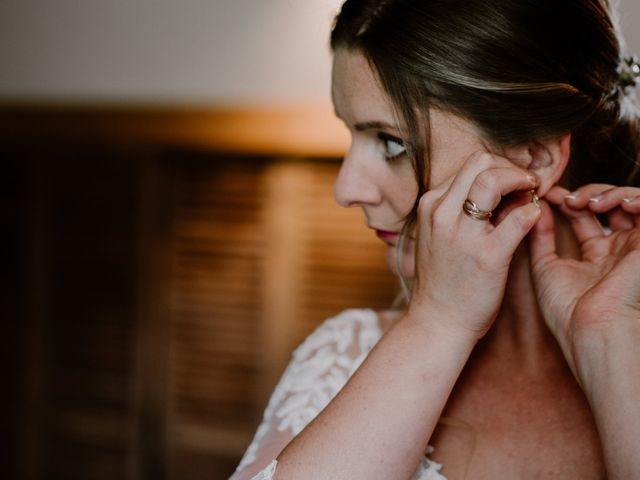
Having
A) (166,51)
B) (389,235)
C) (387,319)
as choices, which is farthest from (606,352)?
(166,51)

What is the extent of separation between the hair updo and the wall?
38.3 inches

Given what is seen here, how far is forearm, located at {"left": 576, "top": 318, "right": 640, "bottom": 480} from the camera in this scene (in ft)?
2.55

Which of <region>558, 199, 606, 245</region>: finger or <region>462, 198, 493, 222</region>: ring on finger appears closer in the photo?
<region>462, 198, 493, 222</region>: ring on finger

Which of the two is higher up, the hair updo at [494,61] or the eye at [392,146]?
the hair updo at [494,61]

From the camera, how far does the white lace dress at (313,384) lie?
3.34ft

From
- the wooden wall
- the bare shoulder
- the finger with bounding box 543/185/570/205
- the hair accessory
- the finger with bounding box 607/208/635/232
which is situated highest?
the hair accessory

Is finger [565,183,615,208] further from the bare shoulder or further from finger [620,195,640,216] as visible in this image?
the bare shoulder

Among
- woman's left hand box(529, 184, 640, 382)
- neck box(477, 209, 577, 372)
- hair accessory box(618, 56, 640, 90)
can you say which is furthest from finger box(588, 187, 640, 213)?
hair accessory box(618, 56, 640, 90)

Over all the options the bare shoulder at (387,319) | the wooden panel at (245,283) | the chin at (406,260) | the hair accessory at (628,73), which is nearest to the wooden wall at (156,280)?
the wooden panel at (245,283)

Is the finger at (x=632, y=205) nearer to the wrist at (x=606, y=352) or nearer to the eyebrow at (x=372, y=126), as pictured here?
A: the wrist at (x=606, y=352)

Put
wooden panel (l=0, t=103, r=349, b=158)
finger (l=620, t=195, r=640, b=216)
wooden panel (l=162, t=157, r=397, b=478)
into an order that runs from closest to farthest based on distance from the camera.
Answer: finger (l=620, t=195, r=640, b=216), wooden panel (l=0, t=103, r=349, b=158), wooden panel (l=162, t=157, r=397, b=478)

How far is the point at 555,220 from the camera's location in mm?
1041

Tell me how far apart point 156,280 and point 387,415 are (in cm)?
167

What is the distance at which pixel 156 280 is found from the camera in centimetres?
238
